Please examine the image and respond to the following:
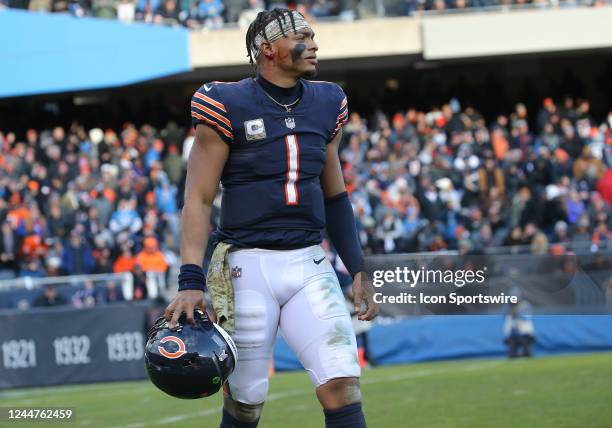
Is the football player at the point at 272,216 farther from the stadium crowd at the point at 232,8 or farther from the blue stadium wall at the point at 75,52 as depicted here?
the stadium crowd at the point at 232,8

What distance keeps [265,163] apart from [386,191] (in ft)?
44.1

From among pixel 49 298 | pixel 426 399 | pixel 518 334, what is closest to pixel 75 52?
pixel 49 298

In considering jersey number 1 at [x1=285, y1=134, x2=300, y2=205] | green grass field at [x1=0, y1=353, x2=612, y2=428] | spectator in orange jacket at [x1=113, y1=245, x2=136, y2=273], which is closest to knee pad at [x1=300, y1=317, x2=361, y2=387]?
jersey number 1 at [x1=285, y1=134, x2=300, y2=205]

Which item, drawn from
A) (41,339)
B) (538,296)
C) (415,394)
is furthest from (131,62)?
(415,394)

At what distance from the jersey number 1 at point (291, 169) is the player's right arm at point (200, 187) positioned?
24cm

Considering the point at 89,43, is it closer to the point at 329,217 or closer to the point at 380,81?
the point at 380,81

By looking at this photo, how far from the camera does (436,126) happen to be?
20109mm

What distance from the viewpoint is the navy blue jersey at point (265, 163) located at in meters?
4.79

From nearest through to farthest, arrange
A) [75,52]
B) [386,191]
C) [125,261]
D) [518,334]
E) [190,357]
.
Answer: [190,357] < [518,334] < [125,261] < [386,191] < [75,52]

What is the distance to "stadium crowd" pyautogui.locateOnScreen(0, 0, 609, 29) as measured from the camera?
22.6m

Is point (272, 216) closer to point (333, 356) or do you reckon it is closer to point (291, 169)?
point (291, 169)

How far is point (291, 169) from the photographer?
15.9 feet

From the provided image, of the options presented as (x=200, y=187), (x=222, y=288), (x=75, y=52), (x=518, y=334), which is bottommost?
(x=518, y=334)

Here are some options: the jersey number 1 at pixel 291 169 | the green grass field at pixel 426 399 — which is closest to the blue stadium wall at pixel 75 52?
the green grass field at pixel 426 399
